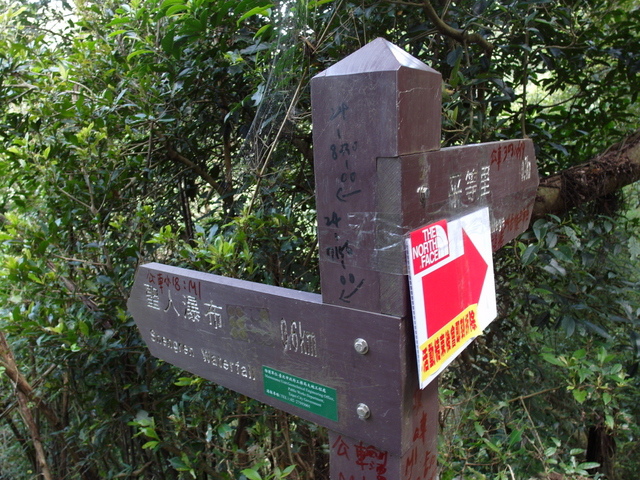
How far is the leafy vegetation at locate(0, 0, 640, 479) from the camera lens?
5.41 ft

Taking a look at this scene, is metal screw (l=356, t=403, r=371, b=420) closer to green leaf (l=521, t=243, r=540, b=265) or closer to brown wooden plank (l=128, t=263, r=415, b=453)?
brown wooden plank (l=128, t=263, r=415, b=453)

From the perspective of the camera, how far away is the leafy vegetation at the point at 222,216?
1649 millimetres

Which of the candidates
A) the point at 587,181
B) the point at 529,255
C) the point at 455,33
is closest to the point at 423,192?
the point at 529,255

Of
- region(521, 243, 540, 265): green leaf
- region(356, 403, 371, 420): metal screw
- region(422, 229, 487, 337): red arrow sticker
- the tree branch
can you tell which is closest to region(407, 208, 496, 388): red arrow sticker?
region(422, 229, 487, 337): red arrow sticker

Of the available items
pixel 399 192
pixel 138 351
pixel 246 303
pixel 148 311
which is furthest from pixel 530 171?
pixel 138 351

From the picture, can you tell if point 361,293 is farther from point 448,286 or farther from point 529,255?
point 529,255

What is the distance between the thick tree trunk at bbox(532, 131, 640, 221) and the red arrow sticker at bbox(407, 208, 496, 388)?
1381mm

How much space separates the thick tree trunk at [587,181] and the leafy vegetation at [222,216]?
0.40 feet

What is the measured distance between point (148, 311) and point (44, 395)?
4.58 ft

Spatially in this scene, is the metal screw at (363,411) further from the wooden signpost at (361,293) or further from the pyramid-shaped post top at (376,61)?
the pyramid-shaped post top at (376,61)

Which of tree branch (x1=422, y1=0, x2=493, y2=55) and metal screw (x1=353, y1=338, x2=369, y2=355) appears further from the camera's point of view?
tree branch (x1=422, y1=0, x2=493, y2=55)

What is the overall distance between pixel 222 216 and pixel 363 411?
59.5 inches

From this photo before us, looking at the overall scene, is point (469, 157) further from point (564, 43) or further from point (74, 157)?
point (564, 43)

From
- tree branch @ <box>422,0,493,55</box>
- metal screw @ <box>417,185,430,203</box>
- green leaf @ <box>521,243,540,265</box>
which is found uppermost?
tree branch @ <box>422,0,493,55</box>
